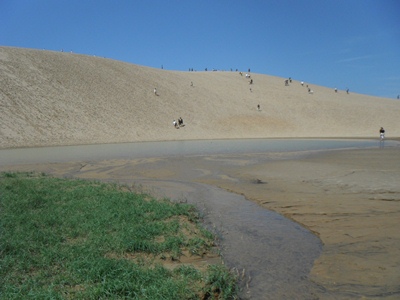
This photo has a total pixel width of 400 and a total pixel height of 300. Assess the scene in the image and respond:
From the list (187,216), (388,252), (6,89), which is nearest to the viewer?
(388,252)

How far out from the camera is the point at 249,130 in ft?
161

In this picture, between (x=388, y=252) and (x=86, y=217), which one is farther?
(x=86, y=217)

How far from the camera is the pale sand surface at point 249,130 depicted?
650cm

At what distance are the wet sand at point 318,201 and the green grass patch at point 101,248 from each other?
2.66 feet

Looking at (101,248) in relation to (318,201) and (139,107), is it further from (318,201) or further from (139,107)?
(139,107)

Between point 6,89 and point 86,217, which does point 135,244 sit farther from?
point 6,89

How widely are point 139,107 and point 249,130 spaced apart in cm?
1477

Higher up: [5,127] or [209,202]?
[5,127]

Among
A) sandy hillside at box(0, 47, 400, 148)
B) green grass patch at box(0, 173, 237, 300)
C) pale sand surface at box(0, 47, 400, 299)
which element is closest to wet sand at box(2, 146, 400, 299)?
pale sand surface at box(0, 47, 400, 299)

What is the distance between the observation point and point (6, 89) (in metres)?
39.7

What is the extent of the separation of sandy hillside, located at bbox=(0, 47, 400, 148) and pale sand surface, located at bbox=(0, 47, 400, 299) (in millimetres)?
165

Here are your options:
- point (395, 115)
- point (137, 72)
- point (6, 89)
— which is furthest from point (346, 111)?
point (6, 89)

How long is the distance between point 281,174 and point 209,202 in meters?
→ 4.93

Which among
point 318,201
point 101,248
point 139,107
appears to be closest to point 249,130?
point 139,107
